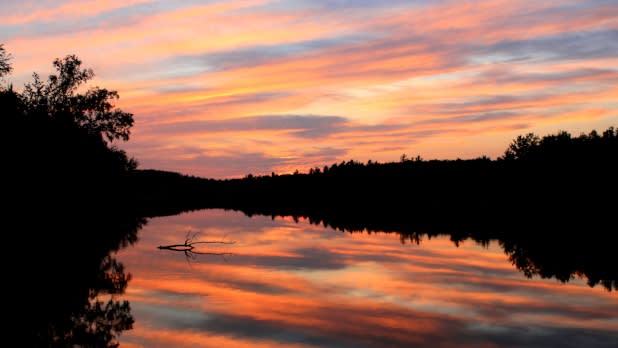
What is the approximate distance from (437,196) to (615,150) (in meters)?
38.8

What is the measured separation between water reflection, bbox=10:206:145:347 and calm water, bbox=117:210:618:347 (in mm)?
808

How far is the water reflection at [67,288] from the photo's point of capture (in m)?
18.1

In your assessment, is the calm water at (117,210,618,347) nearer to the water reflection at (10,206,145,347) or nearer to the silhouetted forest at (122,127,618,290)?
the water reflection at (10,206,145,347)

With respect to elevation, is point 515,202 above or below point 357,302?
above

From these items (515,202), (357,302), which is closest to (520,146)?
(515,202)

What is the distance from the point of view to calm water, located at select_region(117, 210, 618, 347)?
1762 centimetres

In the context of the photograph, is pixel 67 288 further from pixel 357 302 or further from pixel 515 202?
pixel 515 202

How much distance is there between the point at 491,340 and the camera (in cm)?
1733

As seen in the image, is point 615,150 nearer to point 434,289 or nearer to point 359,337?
point 434,289

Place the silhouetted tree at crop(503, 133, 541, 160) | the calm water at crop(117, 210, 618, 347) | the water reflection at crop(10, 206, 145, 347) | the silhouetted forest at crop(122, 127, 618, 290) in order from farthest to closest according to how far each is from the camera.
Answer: the silhouetted tree at crop(503, 133, 541, 160), the silhouetted forest at crop(122, 127, 618, 290), the water reflection at crop(10, 206, 145, 347), the calm water at crop(117, 210, 618, 347)

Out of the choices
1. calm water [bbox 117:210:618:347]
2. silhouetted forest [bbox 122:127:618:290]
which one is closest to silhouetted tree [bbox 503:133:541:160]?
silhouetted forest [bbox 122:127:618:290]

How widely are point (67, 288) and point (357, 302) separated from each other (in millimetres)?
10624

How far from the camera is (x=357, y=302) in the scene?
76.0ft

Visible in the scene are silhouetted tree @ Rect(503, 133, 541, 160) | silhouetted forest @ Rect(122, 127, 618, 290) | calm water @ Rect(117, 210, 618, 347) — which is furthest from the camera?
silhouetted tree @ Rect(503, 133, 541, 160)
